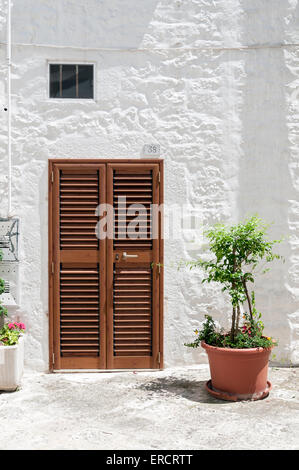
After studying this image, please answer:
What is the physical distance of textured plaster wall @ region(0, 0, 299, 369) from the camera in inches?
202

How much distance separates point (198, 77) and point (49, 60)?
151cm

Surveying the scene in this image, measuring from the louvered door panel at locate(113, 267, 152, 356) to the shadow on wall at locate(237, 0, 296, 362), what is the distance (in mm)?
1168

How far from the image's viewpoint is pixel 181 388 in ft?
15.3

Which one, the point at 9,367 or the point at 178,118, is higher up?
the point at 178,118

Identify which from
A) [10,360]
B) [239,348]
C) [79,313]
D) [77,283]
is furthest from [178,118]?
[10,360]

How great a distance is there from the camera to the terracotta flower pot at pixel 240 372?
4281 mm

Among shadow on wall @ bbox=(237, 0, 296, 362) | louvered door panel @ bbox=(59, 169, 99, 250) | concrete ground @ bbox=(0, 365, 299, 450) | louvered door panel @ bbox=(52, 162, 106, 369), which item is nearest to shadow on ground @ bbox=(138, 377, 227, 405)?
concrete ground @ bbox=(0, 365, 299, 450)

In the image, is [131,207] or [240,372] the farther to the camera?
[131,207]

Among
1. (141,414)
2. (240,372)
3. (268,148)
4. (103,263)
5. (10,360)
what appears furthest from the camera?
(268,148)

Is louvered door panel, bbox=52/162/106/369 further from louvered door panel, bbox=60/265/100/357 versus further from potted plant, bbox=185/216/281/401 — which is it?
potted plant, bbox=185/216/281/401

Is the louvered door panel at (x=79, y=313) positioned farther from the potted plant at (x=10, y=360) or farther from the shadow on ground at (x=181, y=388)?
the shadow on ground at (x=181, y=388)

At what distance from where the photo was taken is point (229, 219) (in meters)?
5.29

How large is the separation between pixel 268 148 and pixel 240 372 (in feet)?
7.55

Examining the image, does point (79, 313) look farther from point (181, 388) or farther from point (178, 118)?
point (178, 118)
